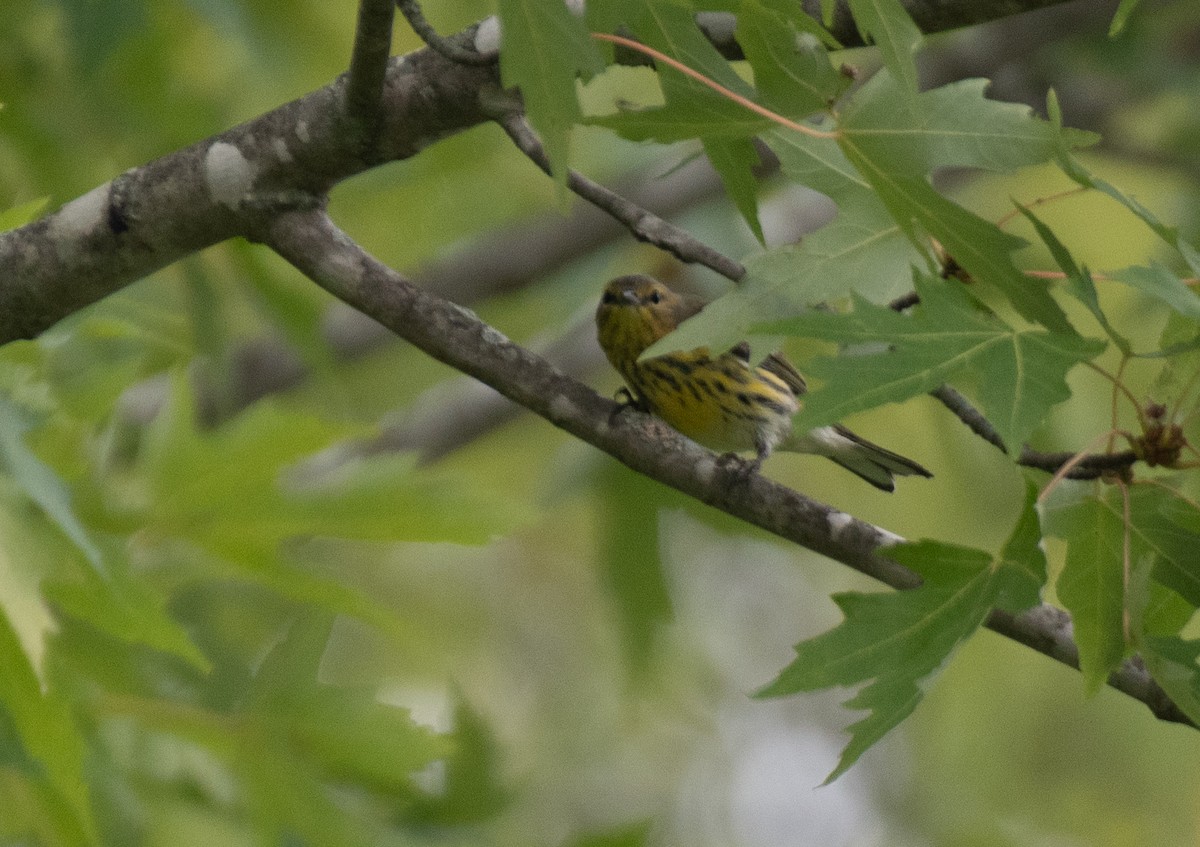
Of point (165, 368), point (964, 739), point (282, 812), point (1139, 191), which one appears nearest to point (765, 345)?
point (282, 812)

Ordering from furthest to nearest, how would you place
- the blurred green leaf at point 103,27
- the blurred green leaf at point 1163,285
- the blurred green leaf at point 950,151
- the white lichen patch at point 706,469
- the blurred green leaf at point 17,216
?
the blurred green leaf at point 103,27 < the blurred green leaf at point 17,216 < the white lichen patch at point 706,469 < the blurred green leaf at point 950,151 < the blurred green leaf at point 1163,285

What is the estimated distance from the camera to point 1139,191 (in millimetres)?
8984

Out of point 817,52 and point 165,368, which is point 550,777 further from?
point 817,52

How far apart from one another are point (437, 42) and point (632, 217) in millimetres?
434

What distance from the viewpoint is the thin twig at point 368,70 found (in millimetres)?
2176

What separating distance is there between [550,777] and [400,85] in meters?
7.76

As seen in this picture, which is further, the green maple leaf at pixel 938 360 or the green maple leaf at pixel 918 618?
the green maple leaf at pixel 918 618

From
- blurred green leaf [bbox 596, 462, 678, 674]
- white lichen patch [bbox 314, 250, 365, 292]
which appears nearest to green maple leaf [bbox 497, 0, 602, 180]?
white lichen patch [bbox 314, 250, 365, 292]

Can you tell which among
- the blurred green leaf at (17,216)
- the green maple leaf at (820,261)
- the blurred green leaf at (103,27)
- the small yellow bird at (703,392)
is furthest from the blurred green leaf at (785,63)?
the small yellow bird at (703,392)

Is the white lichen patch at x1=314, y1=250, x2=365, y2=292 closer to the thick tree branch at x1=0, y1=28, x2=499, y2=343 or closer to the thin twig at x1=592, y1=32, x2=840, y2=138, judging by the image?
the thick tree branch at x1=0, y1=28, x2=499, y2=343

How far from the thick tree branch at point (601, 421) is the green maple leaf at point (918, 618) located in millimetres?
149

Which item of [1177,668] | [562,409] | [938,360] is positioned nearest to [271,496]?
[562,409]

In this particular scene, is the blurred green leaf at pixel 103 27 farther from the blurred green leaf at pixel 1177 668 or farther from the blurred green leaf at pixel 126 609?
the blurred green leaf at pixel 1177 668

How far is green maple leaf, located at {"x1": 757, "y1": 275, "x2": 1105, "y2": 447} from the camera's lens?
75.2 inches
